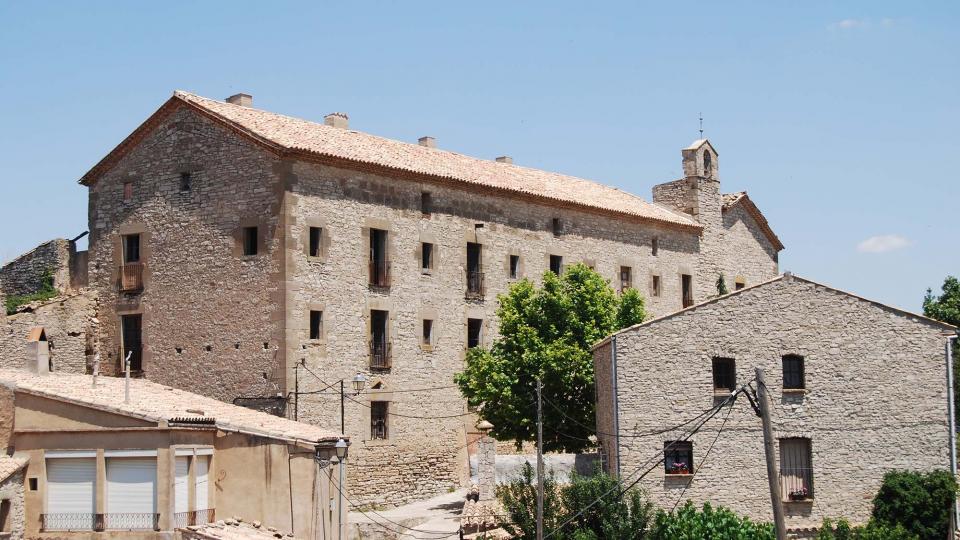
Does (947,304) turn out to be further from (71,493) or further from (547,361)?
(71,493)

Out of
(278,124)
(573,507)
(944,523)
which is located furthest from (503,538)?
(278,124)

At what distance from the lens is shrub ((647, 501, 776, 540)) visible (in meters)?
31.6

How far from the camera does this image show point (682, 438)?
33.3m

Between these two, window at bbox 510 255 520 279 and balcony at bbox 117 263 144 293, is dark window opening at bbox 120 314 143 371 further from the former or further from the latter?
window at bbox 510 255 520 279

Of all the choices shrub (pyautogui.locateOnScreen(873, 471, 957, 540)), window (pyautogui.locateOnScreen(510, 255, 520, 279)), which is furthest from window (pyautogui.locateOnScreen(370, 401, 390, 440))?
shrub (pyautogui.locateOnScreen(873, 471, 957, 540))

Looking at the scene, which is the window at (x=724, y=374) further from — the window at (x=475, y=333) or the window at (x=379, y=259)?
the window at (x=379, y=259)

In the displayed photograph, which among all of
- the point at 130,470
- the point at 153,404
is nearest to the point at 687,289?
the point at 153,404

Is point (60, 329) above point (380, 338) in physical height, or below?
above

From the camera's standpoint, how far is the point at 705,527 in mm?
31781

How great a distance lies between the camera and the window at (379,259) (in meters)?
38.8

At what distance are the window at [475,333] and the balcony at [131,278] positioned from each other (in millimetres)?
10143

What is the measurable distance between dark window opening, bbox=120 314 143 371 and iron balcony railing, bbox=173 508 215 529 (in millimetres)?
11055

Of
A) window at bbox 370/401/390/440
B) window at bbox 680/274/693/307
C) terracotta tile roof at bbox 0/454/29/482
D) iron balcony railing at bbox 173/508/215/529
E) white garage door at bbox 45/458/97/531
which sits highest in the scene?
window at bbox 680/274/693/307

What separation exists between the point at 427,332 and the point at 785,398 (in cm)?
1136
